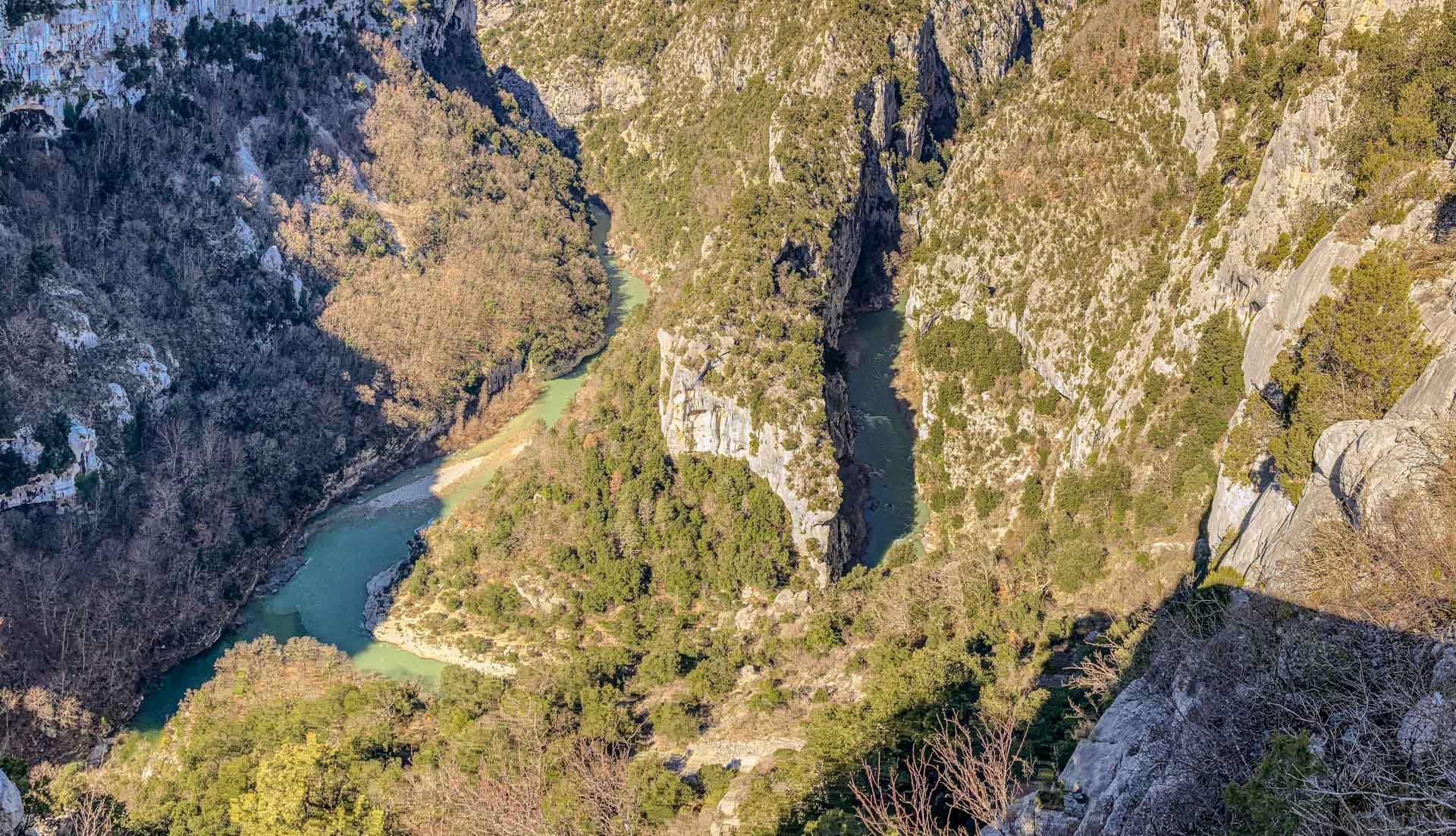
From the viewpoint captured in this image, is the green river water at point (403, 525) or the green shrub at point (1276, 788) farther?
the green river water at point (403, 525)

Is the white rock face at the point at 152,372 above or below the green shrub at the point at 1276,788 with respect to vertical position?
above

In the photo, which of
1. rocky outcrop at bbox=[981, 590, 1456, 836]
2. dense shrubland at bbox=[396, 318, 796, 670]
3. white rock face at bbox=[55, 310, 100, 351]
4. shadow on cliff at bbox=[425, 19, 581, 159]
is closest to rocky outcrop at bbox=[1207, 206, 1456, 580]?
rocky outcrop at bbox=[981, 590, 1456, 836]

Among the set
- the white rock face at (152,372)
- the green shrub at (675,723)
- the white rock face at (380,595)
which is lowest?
the green shrub at (675,723)

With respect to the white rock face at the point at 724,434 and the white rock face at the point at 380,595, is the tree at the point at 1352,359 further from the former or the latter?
the white rock face at the point at 380,595

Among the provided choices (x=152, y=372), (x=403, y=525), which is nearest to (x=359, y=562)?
(x=403, y=525)

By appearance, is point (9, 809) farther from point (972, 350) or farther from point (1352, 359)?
point (972, 350)

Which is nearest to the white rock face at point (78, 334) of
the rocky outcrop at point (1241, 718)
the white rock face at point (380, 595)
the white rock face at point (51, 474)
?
the white rock face at point (51, 474)
